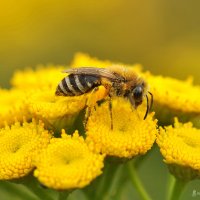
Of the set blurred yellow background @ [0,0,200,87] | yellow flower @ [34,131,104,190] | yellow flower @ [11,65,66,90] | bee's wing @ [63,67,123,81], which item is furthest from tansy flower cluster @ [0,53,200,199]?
blurred yellow background @ [0,0,200,87]

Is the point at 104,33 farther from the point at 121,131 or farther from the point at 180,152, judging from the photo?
the point at 180,152

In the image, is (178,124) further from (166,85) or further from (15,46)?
(15,46)

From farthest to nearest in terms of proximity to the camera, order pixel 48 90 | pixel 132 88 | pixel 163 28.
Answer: pixel 163 28
pixel 48 90
pixel 132 88

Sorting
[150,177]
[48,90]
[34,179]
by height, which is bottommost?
[150,177]

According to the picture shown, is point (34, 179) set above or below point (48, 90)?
below

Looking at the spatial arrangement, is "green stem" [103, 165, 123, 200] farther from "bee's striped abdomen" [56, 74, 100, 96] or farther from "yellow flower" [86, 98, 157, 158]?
"bee's striped abdomen" [56, 74, 100, 96]

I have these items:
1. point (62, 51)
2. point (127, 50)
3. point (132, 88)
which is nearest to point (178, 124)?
point (132, 88)

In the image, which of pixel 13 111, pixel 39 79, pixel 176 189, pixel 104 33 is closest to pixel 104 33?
pixel 104 33

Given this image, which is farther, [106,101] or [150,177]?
[150,177]
